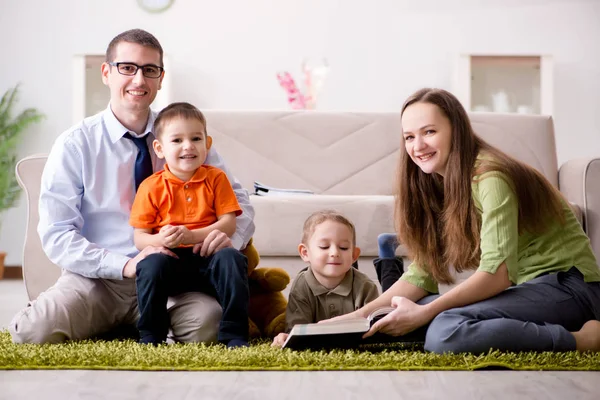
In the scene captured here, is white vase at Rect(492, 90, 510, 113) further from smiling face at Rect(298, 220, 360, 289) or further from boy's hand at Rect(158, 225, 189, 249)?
boy's hand at Rect(158, 225, 189, 249)

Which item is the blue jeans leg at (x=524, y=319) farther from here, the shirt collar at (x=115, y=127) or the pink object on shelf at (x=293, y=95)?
the pink object on shelf at (x=293, y=95)

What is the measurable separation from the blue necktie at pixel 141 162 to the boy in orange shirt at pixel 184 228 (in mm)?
84

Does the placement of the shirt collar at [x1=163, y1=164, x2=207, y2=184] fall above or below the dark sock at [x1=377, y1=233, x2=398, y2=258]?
above

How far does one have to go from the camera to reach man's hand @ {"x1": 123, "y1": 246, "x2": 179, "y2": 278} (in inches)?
76.4

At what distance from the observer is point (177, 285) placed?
1976mm

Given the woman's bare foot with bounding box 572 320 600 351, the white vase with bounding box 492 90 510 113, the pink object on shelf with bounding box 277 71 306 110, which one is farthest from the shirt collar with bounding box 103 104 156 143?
the white vase with bounding box 492 90 510 113

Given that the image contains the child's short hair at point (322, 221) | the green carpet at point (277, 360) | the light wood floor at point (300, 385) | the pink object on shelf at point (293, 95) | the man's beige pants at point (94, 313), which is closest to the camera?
the light wood floor at point (300, 385)

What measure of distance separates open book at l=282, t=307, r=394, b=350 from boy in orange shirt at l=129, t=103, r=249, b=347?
191 mm

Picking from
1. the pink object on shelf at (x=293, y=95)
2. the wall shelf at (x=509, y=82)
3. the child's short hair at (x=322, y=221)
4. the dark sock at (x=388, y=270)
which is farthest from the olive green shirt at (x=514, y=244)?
the wall shelf at (x=509, y=82)

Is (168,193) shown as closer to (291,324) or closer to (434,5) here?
(291,324)

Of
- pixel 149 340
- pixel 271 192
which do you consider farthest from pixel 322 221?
pixel 271 192

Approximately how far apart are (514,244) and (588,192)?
1340 millimetres

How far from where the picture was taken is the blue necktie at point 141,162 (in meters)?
2.15

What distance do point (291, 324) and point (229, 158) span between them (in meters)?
1.55
